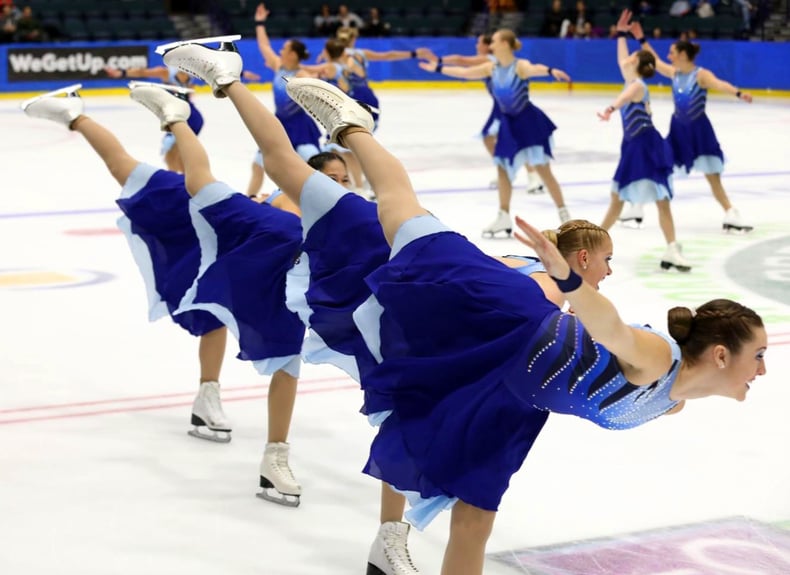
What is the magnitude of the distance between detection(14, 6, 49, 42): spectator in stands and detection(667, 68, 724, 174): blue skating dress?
14772 mm

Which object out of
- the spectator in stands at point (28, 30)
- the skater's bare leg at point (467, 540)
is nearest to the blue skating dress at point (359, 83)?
the skater's bare leg at point (467, 540)

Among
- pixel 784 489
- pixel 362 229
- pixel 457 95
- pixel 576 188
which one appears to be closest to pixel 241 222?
pixel 362 229

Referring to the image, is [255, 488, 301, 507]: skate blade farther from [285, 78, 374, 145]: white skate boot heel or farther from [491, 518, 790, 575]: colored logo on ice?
[285, 78, 374, 145]: white skate boot heel

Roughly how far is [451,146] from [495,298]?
39.6 ft

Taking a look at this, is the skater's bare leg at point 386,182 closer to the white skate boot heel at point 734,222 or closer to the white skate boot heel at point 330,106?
the white skate boot heel at point 330,106

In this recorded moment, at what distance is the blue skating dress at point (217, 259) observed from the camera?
14.2ft

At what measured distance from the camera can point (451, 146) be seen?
49.0 ft

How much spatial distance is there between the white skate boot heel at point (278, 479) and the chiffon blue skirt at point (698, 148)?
6.12 meters

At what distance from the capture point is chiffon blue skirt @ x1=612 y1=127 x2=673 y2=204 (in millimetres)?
8352

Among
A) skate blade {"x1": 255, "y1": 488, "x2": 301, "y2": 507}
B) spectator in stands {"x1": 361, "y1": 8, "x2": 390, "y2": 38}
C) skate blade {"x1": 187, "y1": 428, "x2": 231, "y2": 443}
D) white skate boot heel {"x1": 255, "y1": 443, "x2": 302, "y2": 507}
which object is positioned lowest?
spectator in stands {"x1": 361, "y1": 8, "x2": 390, "y2": 38}

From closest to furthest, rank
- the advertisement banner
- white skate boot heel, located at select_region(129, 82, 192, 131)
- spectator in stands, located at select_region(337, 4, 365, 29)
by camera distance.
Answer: white skate boot heel, located at select_region(129, 82, 192, 131)
the advertisement banner
spectator in stands, located at select_region(337, 4, 365, 29)

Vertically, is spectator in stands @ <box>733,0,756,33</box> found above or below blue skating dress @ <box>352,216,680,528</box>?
below

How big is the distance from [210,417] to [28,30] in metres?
18.4

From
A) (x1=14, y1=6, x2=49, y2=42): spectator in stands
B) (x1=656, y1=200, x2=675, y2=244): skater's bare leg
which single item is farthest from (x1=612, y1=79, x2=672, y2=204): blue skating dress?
(x1=14, y1=6, x2=49, y2=42): spectator in stands
